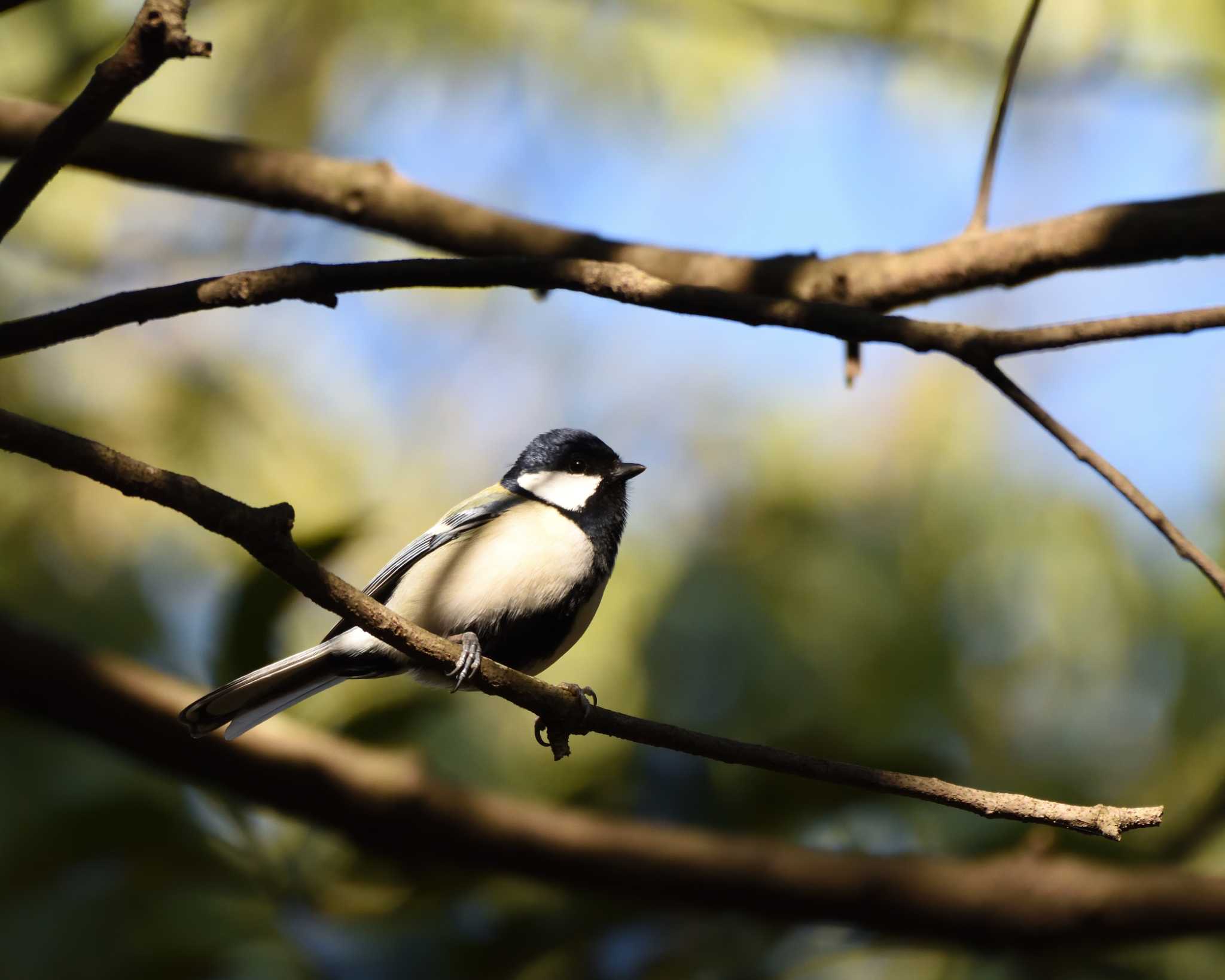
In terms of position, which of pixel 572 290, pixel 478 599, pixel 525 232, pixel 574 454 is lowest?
pixel 478 599

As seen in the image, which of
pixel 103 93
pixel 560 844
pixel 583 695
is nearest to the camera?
pixel 103 93

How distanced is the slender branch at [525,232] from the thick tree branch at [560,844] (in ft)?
4.24

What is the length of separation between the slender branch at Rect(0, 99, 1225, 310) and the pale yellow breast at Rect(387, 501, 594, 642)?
67cm

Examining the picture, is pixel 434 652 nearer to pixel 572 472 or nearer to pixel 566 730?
pixel 566 730

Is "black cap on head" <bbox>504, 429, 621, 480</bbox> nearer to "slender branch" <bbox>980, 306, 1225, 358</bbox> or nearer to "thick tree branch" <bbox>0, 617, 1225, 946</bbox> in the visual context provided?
"thick tree branch" <bbox>0, 617, 1225, 946</bbox>

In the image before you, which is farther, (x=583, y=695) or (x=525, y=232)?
(x=525, y=232)

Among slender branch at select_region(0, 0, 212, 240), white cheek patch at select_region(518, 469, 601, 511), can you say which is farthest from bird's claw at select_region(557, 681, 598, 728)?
slender branch at select_region(0, 0, 212, 240)

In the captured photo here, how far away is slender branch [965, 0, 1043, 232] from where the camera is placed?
104 inches

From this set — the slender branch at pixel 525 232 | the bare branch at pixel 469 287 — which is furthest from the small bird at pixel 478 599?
the bare branch at pixel 469 287

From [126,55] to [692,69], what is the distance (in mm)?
4525

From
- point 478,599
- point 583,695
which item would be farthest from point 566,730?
point 478,599

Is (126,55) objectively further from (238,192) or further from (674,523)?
(674,523)

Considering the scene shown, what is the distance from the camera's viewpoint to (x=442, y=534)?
113 inches

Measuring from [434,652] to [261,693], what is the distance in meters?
0.87
